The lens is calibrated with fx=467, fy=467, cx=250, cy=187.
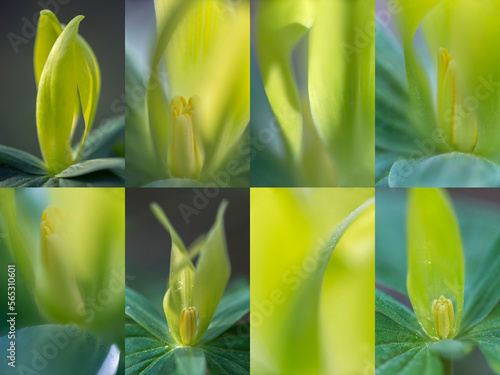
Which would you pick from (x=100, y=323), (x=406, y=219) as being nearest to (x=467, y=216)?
(x=406, y=219)

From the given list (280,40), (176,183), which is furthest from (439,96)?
(176,183)

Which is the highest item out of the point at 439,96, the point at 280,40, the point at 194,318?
the point at 280,40

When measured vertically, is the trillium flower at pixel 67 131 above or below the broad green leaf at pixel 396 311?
above

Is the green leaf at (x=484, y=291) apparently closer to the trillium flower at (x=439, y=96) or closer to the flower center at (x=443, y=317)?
the flower center at (x=443, y=317)

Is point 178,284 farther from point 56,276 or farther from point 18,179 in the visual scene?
point 18,179

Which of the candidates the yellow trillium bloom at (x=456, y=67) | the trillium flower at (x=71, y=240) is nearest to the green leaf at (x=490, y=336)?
the yellow trillium bloom at (x=456, y=67)

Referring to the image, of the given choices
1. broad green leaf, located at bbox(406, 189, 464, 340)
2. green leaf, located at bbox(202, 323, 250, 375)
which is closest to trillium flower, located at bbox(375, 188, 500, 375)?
broad green leaf, located at bbox(406, 189, 464, 340)

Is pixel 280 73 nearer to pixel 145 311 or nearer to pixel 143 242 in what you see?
pixel 143 242
